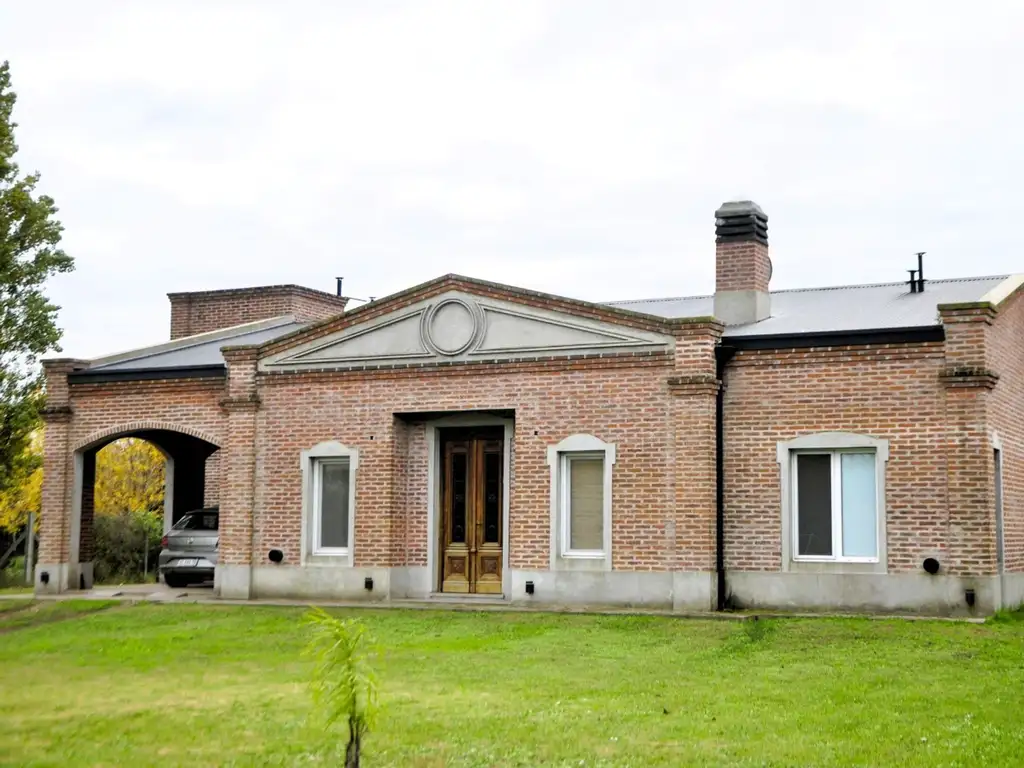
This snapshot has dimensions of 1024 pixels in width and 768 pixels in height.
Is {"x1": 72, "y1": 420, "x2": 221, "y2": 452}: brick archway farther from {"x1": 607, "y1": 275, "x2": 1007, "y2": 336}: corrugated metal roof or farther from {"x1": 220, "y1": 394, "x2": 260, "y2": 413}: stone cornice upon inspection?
{"x1": 607, "y1": 275, "x2": 1007, "y2": 336}: corrugated metal roof

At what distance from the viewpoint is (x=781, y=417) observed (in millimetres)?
18375

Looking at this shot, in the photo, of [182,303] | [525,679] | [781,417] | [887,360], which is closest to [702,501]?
[781,417]

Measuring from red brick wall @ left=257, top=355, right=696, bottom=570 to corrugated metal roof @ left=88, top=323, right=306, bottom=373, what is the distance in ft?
6.89

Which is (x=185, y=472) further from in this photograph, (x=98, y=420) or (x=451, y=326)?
(x=451, y=326)

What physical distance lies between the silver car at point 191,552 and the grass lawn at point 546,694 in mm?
5100

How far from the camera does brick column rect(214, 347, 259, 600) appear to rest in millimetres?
21375

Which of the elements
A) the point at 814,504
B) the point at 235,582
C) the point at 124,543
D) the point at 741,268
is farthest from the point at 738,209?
the point at 124,543

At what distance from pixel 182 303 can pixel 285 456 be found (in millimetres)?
12332

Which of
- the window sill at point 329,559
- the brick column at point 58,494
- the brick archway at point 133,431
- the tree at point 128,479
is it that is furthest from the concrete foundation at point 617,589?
the tree at point 128,479

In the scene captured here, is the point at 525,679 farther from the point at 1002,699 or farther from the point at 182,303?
the point at 182,303

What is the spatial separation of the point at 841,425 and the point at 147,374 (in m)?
11.7

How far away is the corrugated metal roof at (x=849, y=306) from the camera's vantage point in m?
18.8

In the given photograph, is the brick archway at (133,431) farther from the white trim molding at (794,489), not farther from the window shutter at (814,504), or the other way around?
the window shutter at (814,504)

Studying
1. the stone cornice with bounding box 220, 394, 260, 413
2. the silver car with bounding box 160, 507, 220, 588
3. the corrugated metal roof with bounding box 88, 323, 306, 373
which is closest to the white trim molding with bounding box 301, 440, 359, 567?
the stone cornice with bounding box 220, 394, 260, 413
